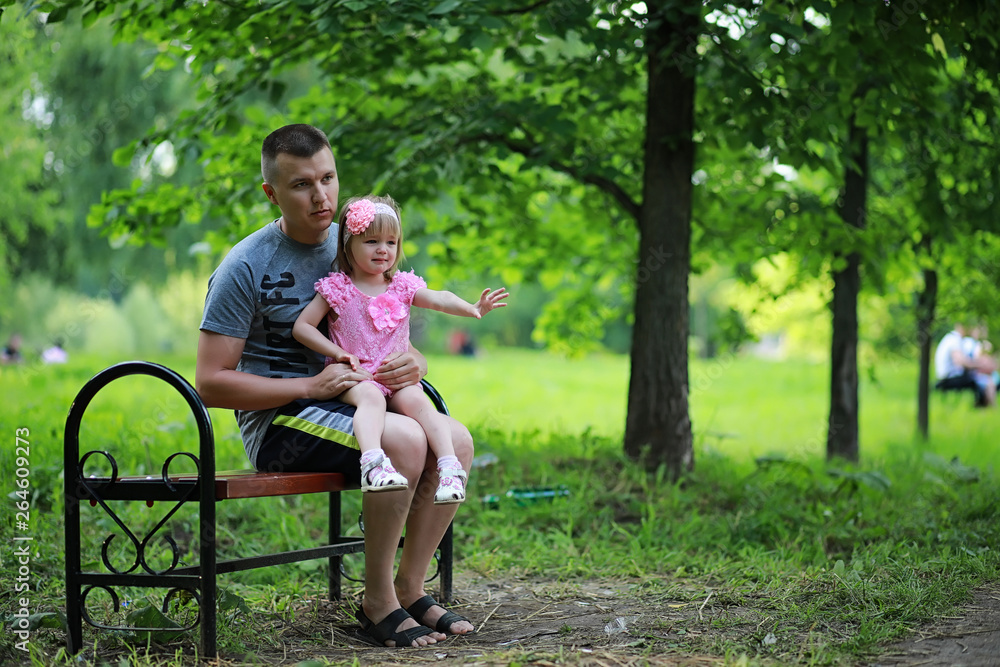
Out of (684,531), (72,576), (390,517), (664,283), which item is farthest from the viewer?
(664,283)

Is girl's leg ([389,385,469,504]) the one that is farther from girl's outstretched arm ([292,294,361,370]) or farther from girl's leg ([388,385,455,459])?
girl's outstretched arm ([292,294,361,370])

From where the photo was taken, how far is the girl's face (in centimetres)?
298

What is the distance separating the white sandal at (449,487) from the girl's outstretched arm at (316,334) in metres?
0.47

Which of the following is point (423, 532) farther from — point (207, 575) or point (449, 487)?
point (207, 575)

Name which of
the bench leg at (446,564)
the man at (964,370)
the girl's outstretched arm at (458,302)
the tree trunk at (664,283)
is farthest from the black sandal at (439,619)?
the man at (964,370)

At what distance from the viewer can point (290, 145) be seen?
2.95 m

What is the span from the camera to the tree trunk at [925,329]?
7.49 metres

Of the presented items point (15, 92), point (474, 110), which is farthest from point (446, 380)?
point (474, 110)

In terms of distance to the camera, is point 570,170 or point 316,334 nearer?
point 316,334

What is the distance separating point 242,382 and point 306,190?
2.18 ft

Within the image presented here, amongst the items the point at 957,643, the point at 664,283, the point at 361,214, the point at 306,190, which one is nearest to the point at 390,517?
the point at 361,214

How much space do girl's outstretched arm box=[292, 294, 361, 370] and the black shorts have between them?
5.9 inches

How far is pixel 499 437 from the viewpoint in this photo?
571 cm

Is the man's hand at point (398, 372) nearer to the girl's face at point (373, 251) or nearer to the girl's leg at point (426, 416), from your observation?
the girl's leg at point (426, 416)
